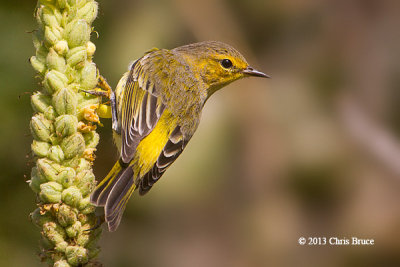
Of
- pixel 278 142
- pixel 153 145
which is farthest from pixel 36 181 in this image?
pixel 278 142

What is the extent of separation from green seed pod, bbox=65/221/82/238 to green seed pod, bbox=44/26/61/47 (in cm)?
65

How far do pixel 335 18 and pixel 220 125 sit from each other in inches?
76.7

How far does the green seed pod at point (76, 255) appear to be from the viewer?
192 centimetres

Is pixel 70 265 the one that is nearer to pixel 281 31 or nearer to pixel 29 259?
pixel 29 259

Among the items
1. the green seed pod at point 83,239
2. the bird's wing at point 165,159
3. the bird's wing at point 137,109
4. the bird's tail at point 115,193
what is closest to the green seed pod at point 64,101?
the bird's tail at point 115,193

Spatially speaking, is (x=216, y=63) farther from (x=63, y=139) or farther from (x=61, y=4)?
(x=63, y=139)

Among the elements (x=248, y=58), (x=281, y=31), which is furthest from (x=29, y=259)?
(x=281, y=31)

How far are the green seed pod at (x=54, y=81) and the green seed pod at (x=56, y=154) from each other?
0.67 ft

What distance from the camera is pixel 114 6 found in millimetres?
5156

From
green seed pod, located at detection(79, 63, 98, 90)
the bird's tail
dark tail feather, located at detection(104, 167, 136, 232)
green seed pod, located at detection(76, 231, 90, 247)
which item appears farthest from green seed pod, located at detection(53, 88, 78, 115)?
dark tail feather, located at detection(104, 167, 136, 232)

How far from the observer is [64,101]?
2.04m

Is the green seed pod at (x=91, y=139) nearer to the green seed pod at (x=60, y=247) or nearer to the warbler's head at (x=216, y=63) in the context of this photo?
the green seed pod at (x=60, y=247)

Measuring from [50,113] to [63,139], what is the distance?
102 mm

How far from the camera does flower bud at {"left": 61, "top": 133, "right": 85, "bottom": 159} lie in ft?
6.71
